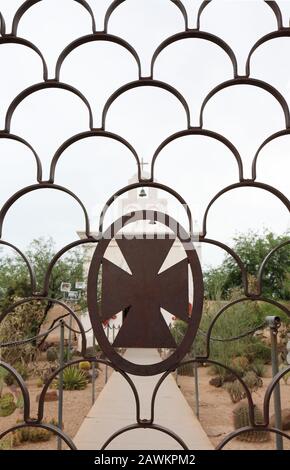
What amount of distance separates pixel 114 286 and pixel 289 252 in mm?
4286

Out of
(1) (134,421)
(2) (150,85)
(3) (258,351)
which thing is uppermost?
(2) (150,85)

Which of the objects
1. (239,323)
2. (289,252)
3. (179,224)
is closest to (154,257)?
(179,224)

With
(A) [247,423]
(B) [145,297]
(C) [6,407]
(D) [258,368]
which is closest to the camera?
(B) [145,297]

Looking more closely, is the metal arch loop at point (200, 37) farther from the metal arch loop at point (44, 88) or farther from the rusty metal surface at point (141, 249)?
the metal arch loop at point (44, 88)

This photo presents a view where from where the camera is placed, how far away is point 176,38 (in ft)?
1.92

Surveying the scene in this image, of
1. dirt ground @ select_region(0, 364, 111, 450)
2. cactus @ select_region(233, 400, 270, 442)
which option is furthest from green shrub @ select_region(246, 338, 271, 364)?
dirt ground @ select_region(0, 364, 111, 450)

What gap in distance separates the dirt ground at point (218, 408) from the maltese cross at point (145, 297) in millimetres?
2185

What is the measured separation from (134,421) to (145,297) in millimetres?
2308

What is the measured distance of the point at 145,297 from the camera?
1.81 feet

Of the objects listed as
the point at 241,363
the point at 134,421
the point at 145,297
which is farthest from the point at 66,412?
the point at 145,297

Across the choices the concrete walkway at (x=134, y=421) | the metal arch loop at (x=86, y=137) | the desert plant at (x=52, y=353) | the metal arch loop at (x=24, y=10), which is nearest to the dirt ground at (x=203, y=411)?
the concrete walkway at (x=134, y=421)

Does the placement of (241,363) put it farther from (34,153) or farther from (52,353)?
(34,153)

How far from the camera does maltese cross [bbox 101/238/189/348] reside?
1.80 feet

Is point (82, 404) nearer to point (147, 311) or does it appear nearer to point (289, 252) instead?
point (289, 252)
